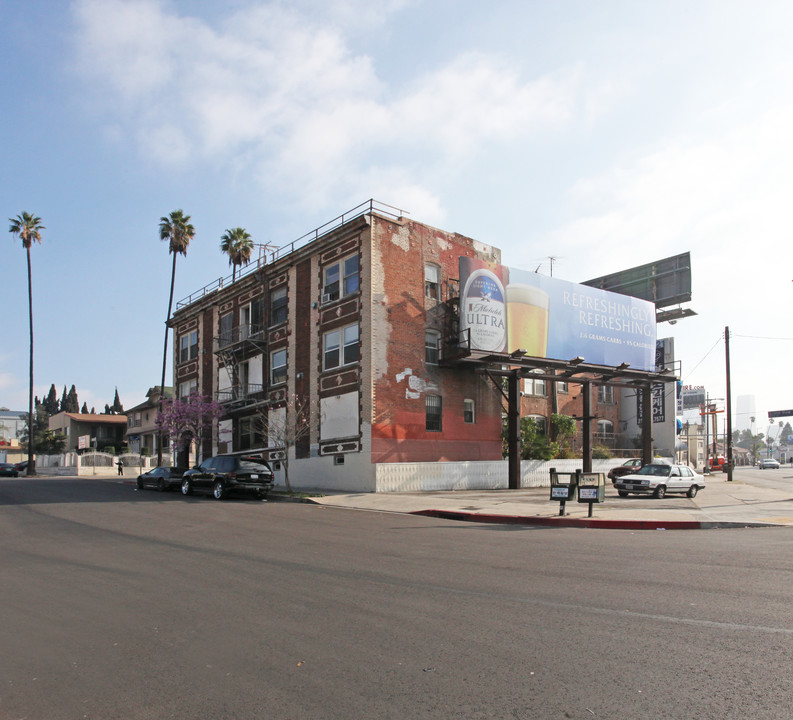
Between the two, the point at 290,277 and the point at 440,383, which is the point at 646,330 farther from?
the point at 290,277

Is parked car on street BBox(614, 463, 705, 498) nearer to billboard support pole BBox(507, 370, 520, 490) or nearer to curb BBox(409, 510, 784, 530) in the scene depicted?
billboard support pole BBox(507, 370, 520, 490)

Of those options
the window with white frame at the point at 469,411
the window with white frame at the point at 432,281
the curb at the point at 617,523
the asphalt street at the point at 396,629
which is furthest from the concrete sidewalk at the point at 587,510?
the window with white frame at the point at 432,281

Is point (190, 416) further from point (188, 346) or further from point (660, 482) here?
point (660, 482)

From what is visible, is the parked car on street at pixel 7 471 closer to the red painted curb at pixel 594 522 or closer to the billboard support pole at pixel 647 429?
the billboard support pole at pixel 647 429

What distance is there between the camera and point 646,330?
41.0 metres

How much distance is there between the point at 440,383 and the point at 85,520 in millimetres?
19185

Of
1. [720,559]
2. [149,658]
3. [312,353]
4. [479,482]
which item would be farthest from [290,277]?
[149,658]

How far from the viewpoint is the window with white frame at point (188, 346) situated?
47219mm

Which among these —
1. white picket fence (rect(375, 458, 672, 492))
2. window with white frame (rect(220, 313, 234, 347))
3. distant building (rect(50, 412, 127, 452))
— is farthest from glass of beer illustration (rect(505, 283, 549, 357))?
distant building (rect(50, 412, 127, 452))

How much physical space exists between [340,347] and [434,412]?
5365mm

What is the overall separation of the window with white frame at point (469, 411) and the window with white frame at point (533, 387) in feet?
22.6

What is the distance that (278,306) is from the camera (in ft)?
125

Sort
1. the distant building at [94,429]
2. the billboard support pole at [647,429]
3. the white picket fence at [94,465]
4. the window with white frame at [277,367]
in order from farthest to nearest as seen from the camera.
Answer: the distant building at [94,429]
the white picket fence at [94,465]
the billboard support pole at [647,429]
the window with white frame at [277,367]

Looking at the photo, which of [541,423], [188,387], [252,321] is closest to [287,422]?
[252,321]
